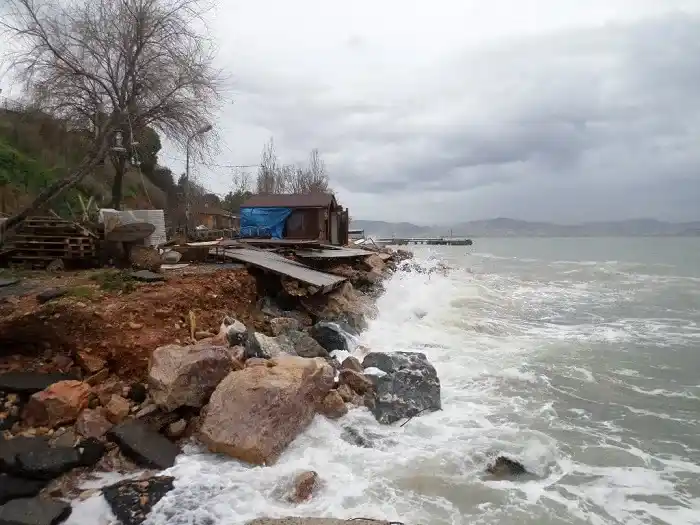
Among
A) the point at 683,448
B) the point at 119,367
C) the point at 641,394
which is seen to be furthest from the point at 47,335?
the point at 641,394

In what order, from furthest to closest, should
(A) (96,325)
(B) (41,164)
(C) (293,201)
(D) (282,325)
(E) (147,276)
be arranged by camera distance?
(C) (293,201), (B) (41,164), (D) (282,325), (E) (147,276), (A) (96,325)

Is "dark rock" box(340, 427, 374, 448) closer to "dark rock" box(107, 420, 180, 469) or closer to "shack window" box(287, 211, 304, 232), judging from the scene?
"dark rock" box(107, 420, 180, 469)

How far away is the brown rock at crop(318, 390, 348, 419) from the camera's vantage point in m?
6.46

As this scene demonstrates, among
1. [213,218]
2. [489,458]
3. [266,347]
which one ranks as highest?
[213,218]

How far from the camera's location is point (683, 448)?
6.25m

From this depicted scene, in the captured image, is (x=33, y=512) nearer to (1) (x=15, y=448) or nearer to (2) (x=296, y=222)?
(1) (x=15, y=448)

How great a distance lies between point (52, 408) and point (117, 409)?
0.69m

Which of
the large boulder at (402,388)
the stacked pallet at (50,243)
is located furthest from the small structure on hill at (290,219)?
the large boulder at (402,388)

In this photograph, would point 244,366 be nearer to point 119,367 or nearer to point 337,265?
point 119,367

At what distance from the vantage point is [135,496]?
450 cm

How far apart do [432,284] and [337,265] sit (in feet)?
22.3

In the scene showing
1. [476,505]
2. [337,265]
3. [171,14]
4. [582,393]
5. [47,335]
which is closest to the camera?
[476,505]

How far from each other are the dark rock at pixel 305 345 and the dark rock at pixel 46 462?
383cm

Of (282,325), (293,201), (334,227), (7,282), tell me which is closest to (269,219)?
(293,201)
